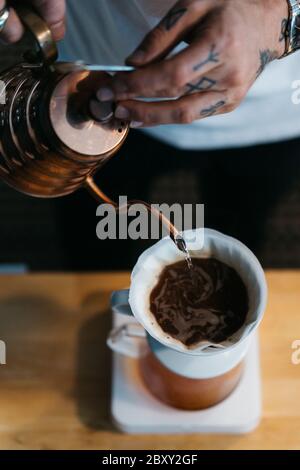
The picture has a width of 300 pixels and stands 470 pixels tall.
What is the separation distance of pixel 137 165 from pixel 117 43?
21.6 inches

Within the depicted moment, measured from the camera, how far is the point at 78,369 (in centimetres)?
92

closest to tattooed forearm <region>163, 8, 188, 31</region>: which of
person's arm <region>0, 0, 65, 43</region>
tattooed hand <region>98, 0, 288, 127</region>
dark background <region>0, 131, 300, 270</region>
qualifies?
tattooed hand <region>98, 0, 288, 127</region>

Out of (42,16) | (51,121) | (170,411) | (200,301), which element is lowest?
(170,411)

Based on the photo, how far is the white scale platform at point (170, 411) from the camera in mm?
864

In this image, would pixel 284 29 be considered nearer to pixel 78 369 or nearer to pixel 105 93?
pixel 105 93

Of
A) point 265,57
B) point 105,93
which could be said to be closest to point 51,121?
point 105,93

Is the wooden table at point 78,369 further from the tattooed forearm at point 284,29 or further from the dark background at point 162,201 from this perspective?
the dark background at point 162,201

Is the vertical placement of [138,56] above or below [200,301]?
above

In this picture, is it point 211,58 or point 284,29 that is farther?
point 284,29

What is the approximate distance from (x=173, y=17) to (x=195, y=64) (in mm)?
49

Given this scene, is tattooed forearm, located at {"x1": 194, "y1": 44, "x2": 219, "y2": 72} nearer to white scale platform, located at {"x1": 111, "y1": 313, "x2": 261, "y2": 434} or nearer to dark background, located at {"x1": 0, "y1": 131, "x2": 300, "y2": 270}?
white scale platform, located at {"x1": 111, "y1": 313, "x2": 261, "y2": 434}

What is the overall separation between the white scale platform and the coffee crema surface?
0.59ft

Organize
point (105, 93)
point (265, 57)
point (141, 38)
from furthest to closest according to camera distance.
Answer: point (141, 38)
point (265, 57)
point (105, 93)
